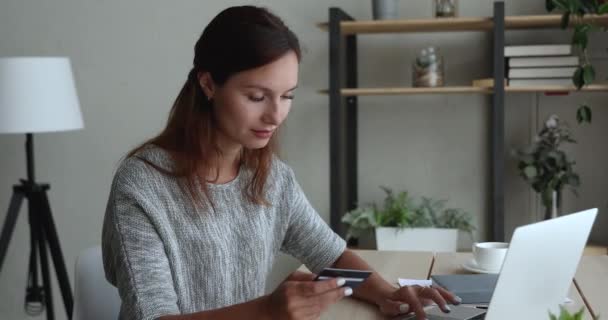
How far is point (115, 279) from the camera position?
1453mm

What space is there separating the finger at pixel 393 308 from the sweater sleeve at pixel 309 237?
10.2 inches

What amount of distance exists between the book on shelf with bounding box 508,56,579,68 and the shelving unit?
0.09 m

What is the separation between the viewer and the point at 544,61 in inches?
117

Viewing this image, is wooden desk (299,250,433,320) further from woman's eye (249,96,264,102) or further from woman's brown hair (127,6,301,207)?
woman's eye (249,96,264,102)

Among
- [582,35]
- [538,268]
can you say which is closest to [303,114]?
[582,35]

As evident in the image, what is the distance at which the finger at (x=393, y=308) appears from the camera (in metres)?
1.51

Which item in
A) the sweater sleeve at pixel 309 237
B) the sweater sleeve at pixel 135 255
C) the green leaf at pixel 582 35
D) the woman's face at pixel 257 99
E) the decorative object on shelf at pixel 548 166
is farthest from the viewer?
the decorative object on shelf at pixel 548 166

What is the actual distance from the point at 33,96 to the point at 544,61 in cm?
198

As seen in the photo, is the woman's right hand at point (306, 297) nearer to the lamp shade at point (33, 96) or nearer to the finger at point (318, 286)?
the finger at point (318, 286)

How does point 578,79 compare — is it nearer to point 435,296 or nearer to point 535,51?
point 535,51

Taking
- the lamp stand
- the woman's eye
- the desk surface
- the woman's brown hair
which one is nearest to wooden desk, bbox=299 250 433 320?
the desk surface

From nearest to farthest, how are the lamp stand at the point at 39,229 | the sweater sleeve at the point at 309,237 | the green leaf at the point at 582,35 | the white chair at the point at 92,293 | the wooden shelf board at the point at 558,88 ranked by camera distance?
the white chair at the point at 92,293, the sweater sleeve at the point at 309,237, the green leaf at the point at 582,35, the wooden shelf board at the point at 558,88, the lamp stand at the point at 39,229

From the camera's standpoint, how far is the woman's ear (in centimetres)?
150

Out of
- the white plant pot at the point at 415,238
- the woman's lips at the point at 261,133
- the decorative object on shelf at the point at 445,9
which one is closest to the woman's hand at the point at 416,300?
the woman's lips at the point at 261,133
